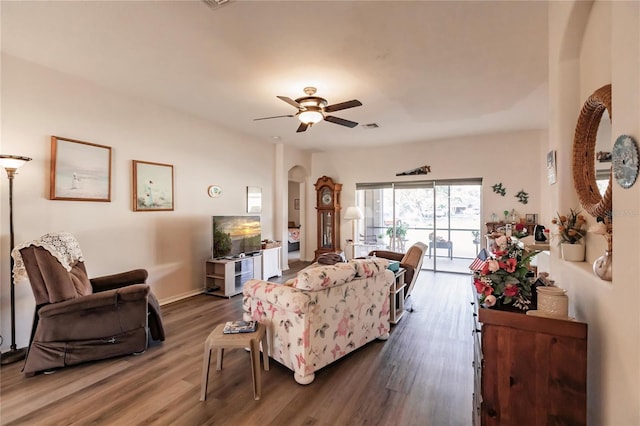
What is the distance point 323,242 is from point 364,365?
15.9 feet

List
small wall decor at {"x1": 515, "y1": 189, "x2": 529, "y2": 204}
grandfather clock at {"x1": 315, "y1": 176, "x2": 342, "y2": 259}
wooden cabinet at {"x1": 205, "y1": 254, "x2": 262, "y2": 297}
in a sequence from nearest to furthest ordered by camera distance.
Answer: wooden cabinet at {"x1": 205, "y1": 254, "x2": 262, "y2": 297} → small wall decor at {"x1": 515, "y1": 189, "x2": 529, "y2": 204} → grandfather clock at {"x1": 315, "y1": 176, "x2": 342, "y2": 259}

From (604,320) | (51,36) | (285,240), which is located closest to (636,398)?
(604,320)

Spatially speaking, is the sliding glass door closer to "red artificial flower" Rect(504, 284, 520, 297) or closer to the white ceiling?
the white ceiling

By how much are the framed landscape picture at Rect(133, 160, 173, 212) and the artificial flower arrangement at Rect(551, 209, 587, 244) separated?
449 cm

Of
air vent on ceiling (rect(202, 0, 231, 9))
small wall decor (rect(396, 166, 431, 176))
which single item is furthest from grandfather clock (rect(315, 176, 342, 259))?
air vent on ceiling (rect(202, 0, 231, 9))

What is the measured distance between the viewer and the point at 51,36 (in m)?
2.51

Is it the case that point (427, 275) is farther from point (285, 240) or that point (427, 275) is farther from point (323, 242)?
point (285, 240)

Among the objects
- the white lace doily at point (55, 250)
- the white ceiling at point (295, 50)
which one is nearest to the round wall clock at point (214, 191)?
the white ceiling at point (295, 50)

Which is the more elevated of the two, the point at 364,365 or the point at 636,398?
the point at 636,398

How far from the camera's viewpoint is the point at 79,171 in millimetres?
3340

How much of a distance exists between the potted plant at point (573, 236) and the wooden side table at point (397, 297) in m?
1.85

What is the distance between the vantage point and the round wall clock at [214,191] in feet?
16.4

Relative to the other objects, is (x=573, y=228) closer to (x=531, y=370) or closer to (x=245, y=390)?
(x=531, y=370)

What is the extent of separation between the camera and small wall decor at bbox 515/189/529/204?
18.6 ft
